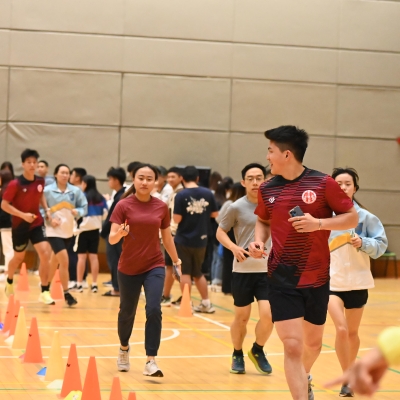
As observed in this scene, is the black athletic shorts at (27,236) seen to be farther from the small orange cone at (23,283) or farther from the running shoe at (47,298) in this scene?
the small orange cone at (23,283)

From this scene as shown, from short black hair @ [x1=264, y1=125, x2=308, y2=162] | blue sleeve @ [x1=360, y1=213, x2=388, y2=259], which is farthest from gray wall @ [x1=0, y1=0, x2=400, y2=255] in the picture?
short black hair @ [x1=264, y1=125, x2=308, y2=162]

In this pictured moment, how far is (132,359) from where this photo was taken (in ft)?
24.4

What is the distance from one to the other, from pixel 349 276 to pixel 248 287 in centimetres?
113

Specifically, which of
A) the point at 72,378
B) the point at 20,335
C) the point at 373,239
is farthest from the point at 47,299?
the point at 373,239

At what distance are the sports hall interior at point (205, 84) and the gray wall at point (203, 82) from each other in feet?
0.08

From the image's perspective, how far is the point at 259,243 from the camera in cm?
513

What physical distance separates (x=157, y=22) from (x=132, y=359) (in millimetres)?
10924

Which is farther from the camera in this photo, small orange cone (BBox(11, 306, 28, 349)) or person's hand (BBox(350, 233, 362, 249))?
small orange cone (BBox(11, 306, 28, 349))

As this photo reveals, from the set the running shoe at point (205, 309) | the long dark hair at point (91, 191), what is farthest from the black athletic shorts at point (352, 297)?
the long dark hair at point (91, 191)

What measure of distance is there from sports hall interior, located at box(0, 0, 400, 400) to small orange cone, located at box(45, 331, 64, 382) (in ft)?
33.2

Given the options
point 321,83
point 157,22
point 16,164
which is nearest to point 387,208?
point 321,83

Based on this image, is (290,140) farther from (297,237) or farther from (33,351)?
(33,351)

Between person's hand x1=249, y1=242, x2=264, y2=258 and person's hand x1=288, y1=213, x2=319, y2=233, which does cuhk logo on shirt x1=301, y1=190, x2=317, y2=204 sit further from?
person's hand x1=249, y1=242, x2=264, y2=258

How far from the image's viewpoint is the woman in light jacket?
6.03 meters
